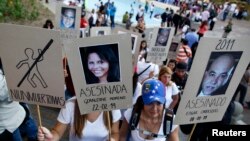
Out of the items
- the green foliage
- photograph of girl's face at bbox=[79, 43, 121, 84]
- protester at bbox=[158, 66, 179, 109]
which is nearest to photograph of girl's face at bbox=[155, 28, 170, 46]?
protester at bbox=[158, 66, 179, 109]

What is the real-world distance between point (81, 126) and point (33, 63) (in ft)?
2.21

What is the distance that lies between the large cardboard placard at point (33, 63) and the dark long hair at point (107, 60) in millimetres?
209

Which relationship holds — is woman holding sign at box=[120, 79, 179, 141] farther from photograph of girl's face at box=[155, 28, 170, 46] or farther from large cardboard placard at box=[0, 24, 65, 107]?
photograph of girl's face at box=[155, 28, 170, 46]

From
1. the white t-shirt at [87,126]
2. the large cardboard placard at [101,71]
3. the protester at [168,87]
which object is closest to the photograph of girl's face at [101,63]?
the large cardboard placard at [101,71]

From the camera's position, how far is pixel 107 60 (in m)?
3.12

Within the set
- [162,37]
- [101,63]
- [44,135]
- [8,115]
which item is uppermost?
[101,63]

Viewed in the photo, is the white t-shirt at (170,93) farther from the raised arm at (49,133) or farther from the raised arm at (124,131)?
→ the raised arm at (49,133)

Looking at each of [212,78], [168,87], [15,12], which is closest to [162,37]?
[168,87]

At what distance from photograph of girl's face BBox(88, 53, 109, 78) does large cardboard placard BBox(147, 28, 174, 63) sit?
411 centimetres

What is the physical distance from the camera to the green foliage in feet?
56.4

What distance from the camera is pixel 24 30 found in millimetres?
2895

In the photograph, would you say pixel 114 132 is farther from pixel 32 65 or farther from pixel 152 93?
pixel 32 65

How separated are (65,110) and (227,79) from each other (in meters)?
1.53

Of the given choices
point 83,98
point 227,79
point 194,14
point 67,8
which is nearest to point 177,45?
point 67,8
